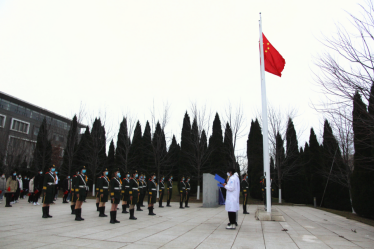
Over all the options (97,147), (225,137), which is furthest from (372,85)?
(97,147)

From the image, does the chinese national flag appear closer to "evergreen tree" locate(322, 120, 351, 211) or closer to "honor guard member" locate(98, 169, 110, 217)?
"honor guard member" locate(98, 169, 110, 217)

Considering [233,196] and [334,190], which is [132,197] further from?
[334,190]

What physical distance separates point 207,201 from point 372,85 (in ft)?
42.8

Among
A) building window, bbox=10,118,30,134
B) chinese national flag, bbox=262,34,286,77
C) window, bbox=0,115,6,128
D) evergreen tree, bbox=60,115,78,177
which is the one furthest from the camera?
building window, bbox=10,118,30,134

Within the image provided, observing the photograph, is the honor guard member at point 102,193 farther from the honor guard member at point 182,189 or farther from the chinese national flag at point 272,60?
the chinese national flag at point 272,60

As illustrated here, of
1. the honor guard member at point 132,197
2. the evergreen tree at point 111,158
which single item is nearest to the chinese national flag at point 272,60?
the honor guard member at point 132,197

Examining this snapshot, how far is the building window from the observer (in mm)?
44653

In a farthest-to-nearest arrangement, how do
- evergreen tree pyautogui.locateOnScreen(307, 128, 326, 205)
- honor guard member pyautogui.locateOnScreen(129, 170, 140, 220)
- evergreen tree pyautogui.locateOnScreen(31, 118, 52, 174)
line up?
evergreen tree pyautogui.locateOnScreen(31, 118, 52, 174)
evergreen tree pyautogui.locateOnScreen(307, 128, 326, 205)
honor guard member pyautogui.locateOnScreen(129, 170, 140, 220)

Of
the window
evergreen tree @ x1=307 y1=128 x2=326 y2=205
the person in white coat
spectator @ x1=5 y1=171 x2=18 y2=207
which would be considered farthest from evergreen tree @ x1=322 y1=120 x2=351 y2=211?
the window

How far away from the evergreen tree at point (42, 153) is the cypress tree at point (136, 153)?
9911 mm

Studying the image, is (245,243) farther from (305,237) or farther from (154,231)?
(154,231)

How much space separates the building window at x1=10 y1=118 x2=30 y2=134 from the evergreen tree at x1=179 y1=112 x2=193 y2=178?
109 feet

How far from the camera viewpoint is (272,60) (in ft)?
38.3

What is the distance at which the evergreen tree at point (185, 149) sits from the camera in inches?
1181
